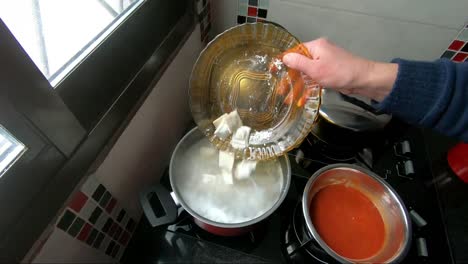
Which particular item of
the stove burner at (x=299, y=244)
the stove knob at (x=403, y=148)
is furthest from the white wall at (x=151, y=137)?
the stove knob at (x=403, y=148)

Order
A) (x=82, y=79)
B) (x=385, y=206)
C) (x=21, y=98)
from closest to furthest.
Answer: (x=21, y=98) → (x=82, y=79) → (x=385, y=206)

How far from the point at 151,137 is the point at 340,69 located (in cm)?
44

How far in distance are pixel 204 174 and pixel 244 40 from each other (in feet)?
0.96

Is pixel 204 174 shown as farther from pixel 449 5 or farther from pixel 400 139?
pixel 449 5

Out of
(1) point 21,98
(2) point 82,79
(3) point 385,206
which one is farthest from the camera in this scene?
(3) point 385,206

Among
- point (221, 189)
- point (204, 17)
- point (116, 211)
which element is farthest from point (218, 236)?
point (204, 17)

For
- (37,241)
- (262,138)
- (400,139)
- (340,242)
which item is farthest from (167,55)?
(400,139)

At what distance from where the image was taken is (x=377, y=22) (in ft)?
2.09

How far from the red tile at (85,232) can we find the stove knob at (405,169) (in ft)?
2.26

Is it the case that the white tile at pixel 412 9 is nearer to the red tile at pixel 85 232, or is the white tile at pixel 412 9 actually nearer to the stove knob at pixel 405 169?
the stove knob at pixel 405 169

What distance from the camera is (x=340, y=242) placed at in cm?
46

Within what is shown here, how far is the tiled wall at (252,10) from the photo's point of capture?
2.25 ft

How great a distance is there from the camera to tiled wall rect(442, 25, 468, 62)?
614 millimetres

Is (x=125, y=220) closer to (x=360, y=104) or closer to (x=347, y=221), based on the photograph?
(x=347, y=221)
